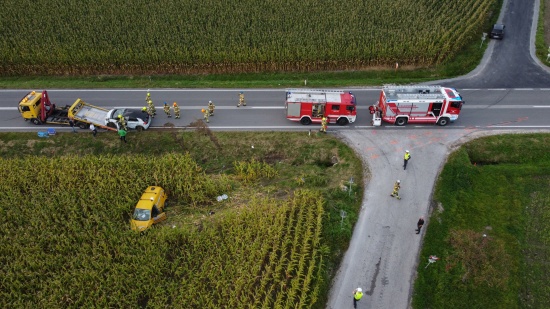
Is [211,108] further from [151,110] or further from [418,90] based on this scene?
[418,90]

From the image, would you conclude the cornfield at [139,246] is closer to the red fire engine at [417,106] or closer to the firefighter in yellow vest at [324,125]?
the firefighter in yellow vest at [324,125]

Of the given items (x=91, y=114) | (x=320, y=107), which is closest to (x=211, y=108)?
(x=320, y=107)

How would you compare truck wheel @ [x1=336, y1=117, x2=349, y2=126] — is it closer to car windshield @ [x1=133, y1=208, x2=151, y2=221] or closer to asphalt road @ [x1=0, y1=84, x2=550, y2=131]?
asphalt road @ [x1=0, y1=84, x2=550, y2=131]

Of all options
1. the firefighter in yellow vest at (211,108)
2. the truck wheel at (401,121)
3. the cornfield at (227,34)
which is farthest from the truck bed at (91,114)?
the truck wheel at (401,121)

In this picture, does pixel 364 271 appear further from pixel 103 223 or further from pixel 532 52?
pixel 532 52

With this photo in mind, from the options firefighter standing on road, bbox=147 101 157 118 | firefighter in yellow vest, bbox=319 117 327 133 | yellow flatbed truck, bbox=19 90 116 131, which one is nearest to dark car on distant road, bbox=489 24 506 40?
firefighter in yellow vest, bbox=319 117 327 133
